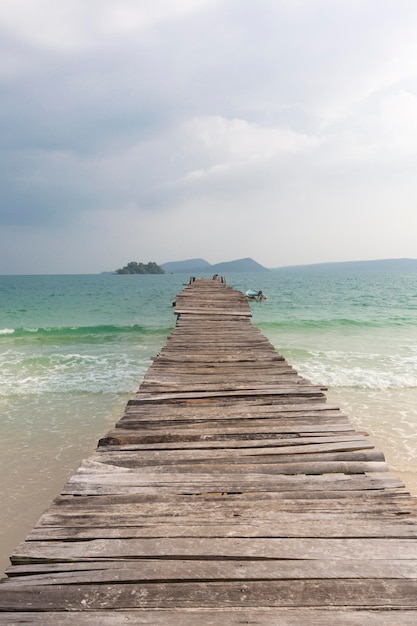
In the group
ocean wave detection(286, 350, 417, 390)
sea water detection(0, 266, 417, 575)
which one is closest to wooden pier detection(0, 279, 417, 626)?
sea water detection(0, 266, 417, 575)

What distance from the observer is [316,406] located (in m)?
4.93

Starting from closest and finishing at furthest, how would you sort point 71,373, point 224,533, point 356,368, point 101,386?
1. point 224,533
2. point 101,386
3. point 356,368
4. point 71,373

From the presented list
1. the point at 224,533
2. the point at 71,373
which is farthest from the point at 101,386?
the point at 224,533

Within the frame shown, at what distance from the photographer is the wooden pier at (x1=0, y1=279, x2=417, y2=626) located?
81.5 inches

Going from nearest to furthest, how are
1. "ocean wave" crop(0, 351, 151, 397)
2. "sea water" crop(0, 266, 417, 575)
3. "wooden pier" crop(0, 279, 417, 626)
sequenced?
"wooden pier" crop(0, 279, 417, 626), "sea water" crop(0, 266, 417, 575), "ocean wave" crop(0, 351, 151, 397)

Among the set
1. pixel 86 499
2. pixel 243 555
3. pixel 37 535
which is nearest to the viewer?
pixel 243 555

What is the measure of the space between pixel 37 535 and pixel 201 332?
7717 mm

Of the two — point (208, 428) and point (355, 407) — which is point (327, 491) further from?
point (355, 407)

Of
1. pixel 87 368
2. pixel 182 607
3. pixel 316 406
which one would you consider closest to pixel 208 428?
pixel 316 406

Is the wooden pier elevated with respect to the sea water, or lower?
elevated

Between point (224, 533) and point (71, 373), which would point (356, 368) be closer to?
point (71, 373)

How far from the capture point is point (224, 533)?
2.60 metres

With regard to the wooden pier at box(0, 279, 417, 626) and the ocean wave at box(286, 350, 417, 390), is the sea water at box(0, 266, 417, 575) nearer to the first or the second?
the ocean wave at box(286, 350, 417, 390)

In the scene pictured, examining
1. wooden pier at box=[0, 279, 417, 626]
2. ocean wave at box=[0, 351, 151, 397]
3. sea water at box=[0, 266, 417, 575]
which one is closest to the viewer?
wooden pier at box=[0, 279, 417, 626]
